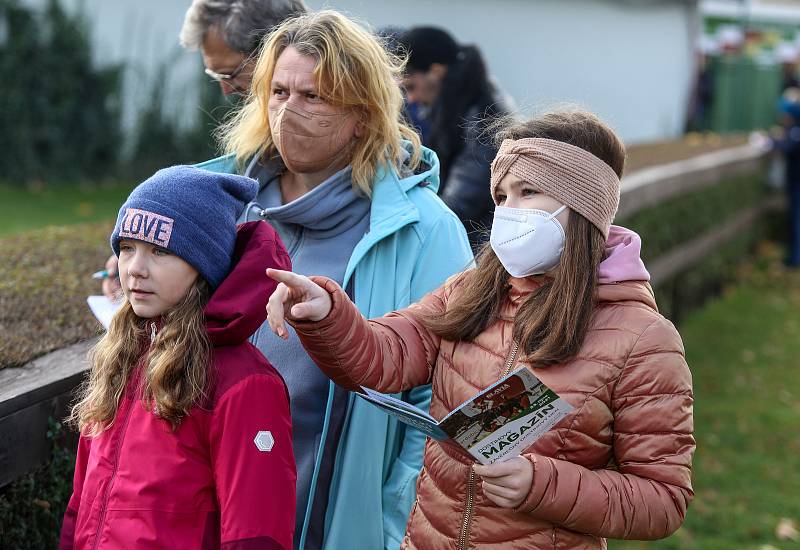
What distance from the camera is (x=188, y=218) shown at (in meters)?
2.67

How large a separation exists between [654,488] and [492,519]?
0.40m

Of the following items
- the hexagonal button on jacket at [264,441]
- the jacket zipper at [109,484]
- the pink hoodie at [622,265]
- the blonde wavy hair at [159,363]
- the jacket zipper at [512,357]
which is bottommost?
the jacket zipper at [109,484]

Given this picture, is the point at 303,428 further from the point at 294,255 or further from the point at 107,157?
the point at 107,157

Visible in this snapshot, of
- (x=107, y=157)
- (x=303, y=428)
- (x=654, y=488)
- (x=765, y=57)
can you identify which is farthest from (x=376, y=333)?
(x=765, y=57)

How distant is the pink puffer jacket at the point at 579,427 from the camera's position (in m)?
2.50

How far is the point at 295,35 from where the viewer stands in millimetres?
3158

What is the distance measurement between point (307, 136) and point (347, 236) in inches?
12.3

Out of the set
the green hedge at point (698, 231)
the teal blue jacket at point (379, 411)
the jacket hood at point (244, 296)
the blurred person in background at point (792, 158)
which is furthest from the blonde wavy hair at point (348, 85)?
the blurred person in background at point (792, 158)

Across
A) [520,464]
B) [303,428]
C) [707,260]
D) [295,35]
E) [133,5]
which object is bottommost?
[707,260]

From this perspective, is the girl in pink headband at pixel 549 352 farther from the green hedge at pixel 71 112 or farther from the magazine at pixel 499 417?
the green hedge at pixel 71 112

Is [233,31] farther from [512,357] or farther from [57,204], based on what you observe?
[57,204]

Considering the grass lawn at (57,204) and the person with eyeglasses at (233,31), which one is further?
the grass lawn at (57,204)

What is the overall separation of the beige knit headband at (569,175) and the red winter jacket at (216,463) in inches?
26.9

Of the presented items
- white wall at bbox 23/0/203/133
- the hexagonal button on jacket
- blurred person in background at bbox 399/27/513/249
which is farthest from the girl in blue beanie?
white wall at bbox 23/0/203/133
